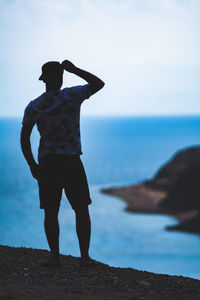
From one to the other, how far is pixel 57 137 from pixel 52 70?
0.91 metres

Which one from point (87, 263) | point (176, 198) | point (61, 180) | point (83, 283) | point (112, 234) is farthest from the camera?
point (176, 198)

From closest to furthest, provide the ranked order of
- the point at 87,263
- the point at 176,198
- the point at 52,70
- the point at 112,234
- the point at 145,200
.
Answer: the point at 52,70, the point at 87,263, the point at 112,234, the point at 176,198, the point at 145,200

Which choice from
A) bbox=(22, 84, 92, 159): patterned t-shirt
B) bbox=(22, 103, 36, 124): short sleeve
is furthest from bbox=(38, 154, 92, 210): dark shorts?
bbox=(22, 103, 36, 124): short sleeve

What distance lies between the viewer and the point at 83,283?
257 inches

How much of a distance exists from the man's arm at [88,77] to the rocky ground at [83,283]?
101 inches

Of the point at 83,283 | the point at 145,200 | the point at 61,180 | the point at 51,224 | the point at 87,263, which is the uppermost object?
the point at 145,200

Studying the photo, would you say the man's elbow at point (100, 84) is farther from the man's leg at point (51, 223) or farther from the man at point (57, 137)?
the man's leg at point (51, 223)

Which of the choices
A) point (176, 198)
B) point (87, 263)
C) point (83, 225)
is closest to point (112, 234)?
A: point (176, 198)

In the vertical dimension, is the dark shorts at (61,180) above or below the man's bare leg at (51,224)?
above

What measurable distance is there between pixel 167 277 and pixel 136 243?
52156mm

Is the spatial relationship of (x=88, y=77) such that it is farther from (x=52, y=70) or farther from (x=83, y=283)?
(x=83, y=283)

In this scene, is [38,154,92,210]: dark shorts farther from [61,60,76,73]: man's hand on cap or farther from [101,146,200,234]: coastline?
[101,146,200,234]: coastline

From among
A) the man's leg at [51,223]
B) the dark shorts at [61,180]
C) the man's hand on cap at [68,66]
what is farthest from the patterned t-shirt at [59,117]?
the man's leg at [51,223]

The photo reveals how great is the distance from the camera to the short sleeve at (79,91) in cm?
658
